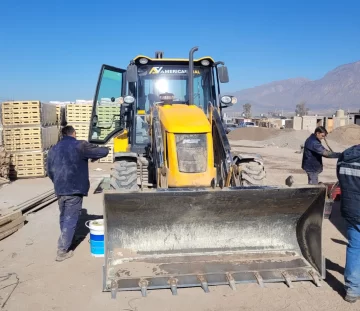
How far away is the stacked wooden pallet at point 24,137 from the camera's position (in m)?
13.0

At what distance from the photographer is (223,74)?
7.65m

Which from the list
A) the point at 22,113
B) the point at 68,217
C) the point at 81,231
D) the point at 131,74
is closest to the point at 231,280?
the point at 68,217

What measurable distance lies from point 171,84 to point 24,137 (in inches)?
269

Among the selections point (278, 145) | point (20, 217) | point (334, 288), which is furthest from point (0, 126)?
point (278, 145)

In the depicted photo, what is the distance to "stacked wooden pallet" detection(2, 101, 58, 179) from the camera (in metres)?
13.0

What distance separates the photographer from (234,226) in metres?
5.54

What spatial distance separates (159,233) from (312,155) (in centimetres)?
383

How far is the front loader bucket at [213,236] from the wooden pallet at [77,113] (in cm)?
1146

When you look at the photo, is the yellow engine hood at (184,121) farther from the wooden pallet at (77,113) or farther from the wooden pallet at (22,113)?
the wooden pallet at (77,113)

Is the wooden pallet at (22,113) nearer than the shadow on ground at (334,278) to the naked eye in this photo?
No

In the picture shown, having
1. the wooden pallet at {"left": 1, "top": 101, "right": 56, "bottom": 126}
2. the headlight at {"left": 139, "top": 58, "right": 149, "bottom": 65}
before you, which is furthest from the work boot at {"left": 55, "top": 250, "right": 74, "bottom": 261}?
the wooden pallet at {"left": 1, "top": 101, "right": 56, "bottom": 126}

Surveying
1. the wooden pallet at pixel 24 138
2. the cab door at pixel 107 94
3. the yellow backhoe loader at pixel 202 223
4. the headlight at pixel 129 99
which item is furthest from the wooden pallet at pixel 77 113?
the yellow backhoe loader at pixel 202 223

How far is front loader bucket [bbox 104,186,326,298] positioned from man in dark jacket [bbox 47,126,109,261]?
922 mm

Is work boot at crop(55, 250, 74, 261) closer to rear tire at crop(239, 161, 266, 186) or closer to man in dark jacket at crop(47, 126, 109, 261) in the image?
man in dark jacket at crop(47, 126, 109, 261)
